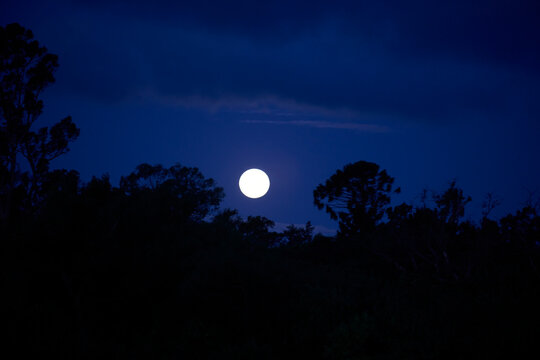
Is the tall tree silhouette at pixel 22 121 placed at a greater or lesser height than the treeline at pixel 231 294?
greater

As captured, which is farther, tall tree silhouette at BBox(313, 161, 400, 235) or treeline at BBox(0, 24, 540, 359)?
tall tree silhouette at BBox(313, 161, 400, 235)

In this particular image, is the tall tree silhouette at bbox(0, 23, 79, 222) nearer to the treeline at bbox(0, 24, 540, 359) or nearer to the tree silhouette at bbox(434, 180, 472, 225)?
the treeline at bbox(0, 24, 540, 359)

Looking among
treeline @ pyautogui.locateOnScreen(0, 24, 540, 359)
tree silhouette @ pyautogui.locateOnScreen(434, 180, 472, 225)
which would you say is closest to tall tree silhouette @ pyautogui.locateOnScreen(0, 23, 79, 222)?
treeline @ pyautogui.locateOnScreen(0, 24, 540, 359)

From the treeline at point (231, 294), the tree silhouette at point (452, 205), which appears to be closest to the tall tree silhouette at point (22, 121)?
the treeline at point (231, 294)

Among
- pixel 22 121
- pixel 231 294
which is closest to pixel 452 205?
pixel 231 294

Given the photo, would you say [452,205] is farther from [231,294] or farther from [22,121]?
[22,121]

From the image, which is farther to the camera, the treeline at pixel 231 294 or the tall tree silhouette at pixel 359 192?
the tall tree silhouette at pixel 359 192

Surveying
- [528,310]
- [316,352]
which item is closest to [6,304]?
[316,352]

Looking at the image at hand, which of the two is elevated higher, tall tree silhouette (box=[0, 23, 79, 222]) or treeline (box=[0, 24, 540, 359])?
tall tree silhouette (box=[0, 23, 79, 222])

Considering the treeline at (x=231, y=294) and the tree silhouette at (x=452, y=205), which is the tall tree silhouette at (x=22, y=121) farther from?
the tree silhouette at (x=452, y=205)

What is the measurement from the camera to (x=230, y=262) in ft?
48.8

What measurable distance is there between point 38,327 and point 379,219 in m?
30.6

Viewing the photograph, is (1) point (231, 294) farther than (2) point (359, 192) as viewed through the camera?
No

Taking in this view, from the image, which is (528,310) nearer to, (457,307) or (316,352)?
(457,307)
